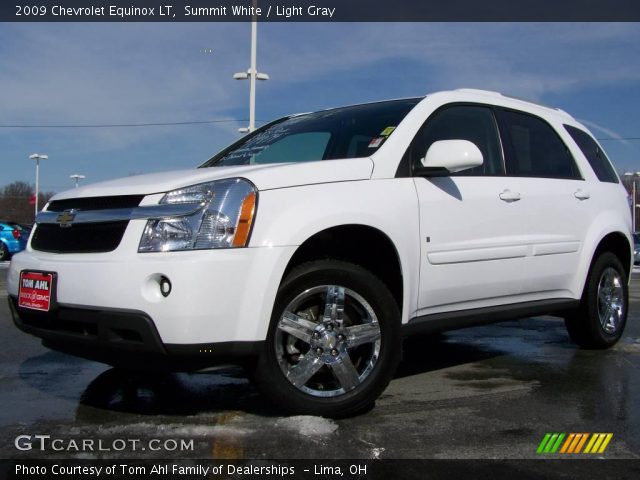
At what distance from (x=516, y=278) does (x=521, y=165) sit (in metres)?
0.78

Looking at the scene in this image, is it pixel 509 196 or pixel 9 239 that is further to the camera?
pixel 9 239

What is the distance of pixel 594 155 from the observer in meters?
5.54

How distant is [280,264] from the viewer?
10.5ft

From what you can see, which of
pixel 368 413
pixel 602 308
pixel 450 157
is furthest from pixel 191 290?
pixel 602 308

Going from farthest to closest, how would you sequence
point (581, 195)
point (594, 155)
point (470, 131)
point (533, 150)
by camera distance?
point (594, 155) < point (581, 195) < point (533, 150) < point (470, 131)

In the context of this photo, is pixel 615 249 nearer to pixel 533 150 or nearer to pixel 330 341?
pixel 533 150

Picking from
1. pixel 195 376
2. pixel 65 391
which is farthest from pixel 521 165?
pixel 65 391

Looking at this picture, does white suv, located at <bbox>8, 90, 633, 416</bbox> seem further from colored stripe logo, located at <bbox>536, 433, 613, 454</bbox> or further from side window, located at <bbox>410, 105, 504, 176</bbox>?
colored stripe logo, located at <bbox>536, 433, 613, 454</bbox>

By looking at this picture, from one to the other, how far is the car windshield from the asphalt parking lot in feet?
4.68

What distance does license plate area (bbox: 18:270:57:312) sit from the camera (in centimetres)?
332

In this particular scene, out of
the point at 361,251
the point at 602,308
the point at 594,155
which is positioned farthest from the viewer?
the point at 594,155

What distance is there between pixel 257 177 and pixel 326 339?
2.78ft

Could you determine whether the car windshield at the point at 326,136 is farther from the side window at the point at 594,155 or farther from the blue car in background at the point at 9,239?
the blue car in background at the point at 9,239

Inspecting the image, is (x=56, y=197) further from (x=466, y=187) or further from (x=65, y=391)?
(x=466, y=187)
